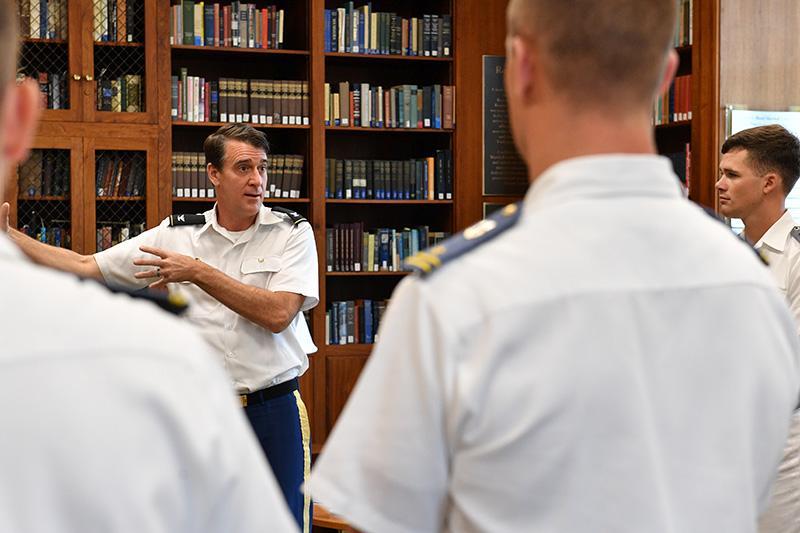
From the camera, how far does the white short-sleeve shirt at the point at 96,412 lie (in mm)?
739

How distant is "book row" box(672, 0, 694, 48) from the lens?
17.0 feet

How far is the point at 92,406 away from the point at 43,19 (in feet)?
15.8

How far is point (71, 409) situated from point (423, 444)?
0.47 metres

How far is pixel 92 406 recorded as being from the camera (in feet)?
2.45

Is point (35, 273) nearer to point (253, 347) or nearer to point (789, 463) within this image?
point (253, 347)

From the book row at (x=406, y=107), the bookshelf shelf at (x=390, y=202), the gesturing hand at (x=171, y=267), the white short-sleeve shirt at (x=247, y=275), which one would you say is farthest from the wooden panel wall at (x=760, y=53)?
the gesturing hand at (x=171, y=267)

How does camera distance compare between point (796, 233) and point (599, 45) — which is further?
point (796, 233)

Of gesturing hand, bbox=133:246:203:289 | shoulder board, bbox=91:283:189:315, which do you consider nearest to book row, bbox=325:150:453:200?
gesturing hand, bbox=133:246:203:289

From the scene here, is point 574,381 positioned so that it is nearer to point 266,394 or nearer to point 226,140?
point 266,394

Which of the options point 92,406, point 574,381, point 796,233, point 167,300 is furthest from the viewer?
point 796,233

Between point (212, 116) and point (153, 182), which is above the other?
point (212, 116)

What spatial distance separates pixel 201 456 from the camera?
78 centimetres

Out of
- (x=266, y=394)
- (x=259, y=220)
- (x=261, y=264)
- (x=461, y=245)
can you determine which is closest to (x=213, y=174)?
(x=259, y=220)

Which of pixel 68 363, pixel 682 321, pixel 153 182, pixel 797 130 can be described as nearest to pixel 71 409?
Answer: pixel 68 363
